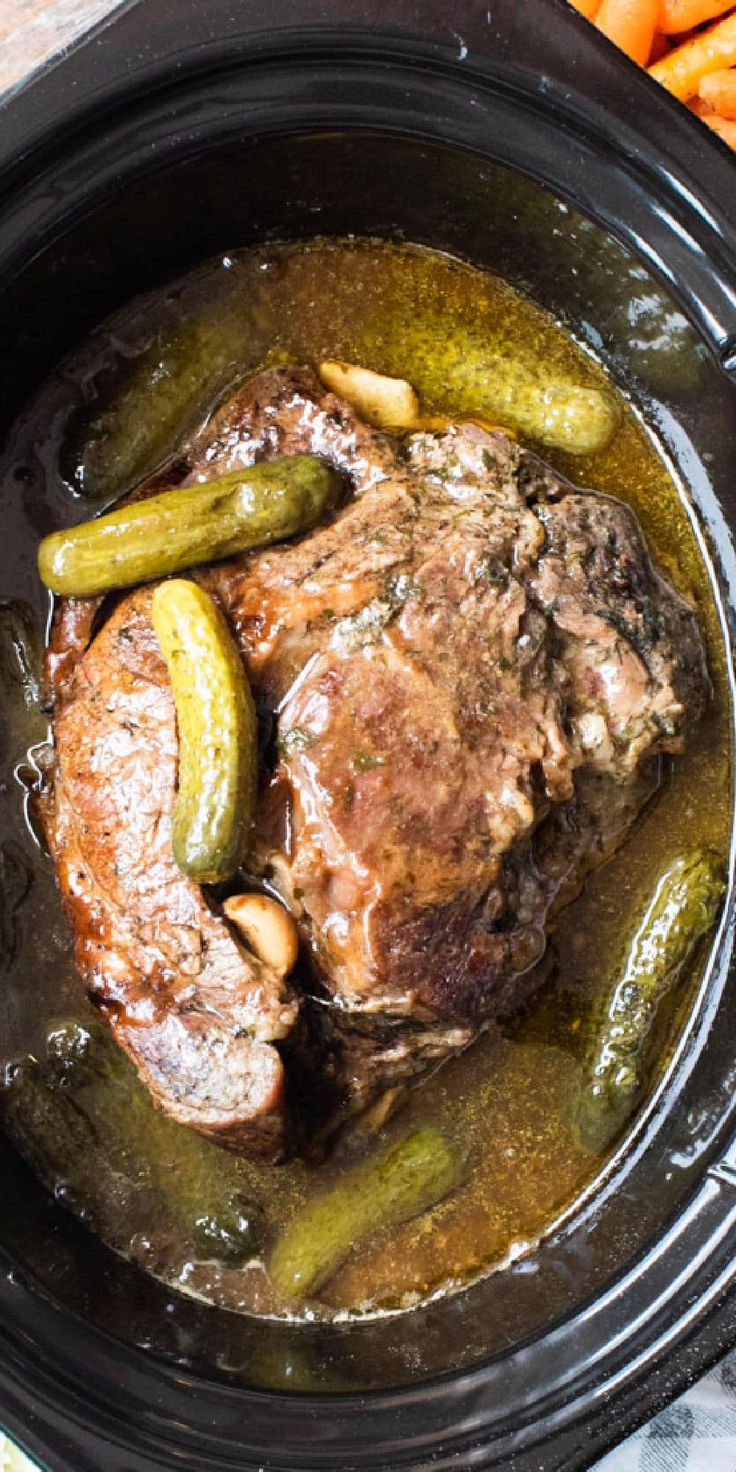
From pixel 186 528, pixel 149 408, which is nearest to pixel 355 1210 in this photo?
pixel 186 528

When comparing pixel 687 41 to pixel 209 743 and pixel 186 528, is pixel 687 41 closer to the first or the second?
pixel 186 528

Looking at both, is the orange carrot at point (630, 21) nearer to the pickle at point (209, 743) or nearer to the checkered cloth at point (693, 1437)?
the pickle at point (209, 743)

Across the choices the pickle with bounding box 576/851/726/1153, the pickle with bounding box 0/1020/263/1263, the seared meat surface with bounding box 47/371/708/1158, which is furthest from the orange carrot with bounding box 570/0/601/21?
the pickle with bounding box 0/1020/263/1263

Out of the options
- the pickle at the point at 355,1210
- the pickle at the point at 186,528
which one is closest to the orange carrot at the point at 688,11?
the pickle at the point at 186,528

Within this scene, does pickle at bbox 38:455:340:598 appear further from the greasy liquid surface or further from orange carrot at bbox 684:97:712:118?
orange carrot at bbox 684:97:712:118

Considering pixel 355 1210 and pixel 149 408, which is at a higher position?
pixel 149 408

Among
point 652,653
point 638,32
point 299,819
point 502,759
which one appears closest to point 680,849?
point 652,653

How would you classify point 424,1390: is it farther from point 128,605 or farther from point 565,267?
point 565,267

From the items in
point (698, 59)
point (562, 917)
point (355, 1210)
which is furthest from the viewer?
point (698, 59)
